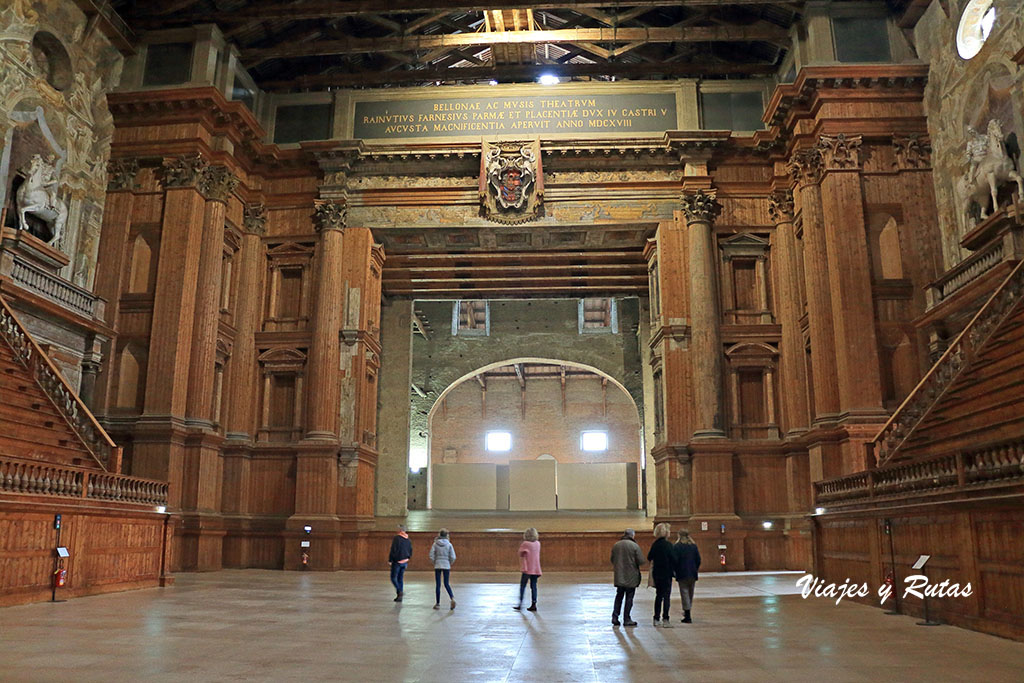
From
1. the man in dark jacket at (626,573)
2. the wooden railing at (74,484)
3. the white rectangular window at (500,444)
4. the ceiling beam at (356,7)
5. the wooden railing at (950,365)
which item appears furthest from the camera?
the white rectangular window at (500,444)

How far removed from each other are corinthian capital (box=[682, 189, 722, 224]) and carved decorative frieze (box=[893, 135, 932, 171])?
4386 mm

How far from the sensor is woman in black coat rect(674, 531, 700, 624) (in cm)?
1018

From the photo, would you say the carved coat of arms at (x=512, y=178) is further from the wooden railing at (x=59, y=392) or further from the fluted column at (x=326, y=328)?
the wooden railing at (x=59, y=392)

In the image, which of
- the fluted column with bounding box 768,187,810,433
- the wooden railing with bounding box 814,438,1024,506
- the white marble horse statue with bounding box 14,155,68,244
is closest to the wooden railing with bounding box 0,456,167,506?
the white marble horse statue with bounding box 14,155,68,244

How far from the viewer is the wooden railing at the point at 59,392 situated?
1491 cm

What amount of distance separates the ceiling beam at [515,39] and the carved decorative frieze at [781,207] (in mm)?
3857

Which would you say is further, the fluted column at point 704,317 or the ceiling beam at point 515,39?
the ceiling beam at point 515,39

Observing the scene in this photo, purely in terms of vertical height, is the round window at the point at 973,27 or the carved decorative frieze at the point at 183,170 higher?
the round window at the point at 973,27

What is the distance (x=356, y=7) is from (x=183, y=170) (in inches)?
225

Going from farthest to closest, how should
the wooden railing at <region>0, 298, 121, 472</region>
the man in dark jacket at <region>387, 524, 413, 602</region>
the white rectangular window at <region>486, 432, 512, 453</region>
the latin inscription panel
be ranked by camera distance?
the white rectangular window at <region>486, 432, 512, 453</region>, the latin inscription panel, the wooden railing at <region>0, 298, 121, 472</region>, the man in dark jacket at <region>387, 524, 413, 602</region>

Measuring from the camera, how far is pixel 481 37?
70.8 feet

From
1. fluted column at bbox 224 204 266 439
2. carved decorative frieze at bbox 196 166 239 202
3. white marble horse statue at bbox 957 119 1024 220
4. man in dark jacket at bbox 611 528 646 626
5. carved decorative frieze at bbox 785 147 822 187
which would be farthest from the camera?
fluted column at bbox 224 204 266 439

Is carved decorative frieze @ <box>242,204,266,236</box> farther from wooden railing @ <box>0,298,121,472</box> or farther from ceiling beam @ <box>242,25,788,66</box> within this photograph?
wooden railing @ <box>0,298,121,472</box>

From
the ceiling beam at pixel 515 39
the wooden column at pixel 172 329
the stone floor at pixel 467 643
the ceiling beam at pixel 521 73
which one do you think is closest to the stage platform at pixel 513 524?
the wooden column at pixel 172 329
